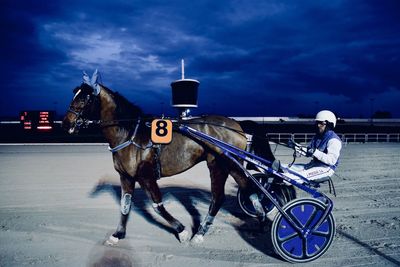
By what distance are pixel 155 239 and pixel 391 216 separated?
4016 mm

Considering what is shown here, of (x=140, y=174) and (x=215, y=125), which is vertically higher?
(x=215, y=125)

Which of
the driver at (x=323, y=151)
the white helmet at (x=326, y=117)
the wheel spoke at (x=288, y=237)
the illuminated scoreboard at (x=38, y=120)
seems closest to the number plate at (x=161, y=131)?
the driver at (x=323, y=151)

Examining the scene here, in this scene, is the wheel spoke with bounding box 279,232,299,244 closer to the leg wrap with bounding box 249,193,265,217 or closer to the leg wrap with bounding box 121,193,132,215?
the leg wrap with bounding box 249,193,265,217

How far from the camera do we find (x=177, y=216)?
16.4 ft

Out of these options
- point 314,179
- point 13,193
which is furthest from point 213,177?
point 13,193

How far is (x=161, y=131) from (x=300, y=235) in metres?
2.14

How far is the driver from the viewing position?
3.51m

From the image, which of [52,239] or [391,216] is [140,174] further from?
[391,216]

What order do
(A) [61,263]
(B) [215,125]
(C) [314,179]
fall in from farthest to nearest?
(B) [215,125] < (C) [314,179] < (A) [61,263]

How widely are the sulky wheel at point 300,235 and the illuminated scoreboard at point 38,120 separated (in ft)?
77.2

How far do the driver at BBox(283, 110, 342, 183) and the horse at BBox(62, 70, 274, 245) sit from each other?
35.6 inches

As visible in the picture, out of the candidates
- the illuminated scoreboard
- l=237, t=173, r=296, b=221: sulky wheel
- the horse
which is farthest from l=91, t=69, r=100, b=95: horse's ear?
the illuminated scoreboard

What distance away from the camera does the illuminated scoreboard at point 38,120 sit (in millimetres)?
22828

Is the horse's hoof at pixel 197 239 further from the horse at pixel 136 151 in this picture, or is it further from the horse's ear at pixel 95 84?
the horse's ear at pixel 95 84
